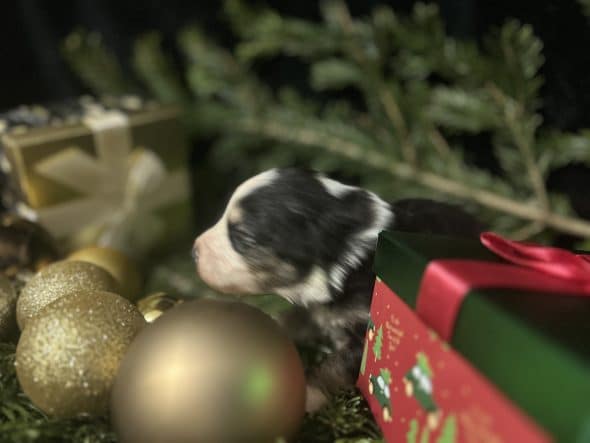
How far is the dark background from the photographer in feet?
3.33

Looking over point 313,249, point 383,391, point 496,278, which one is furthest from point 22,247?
point 496,278

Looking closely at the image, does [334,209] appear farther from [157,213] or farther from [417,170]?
[157,213]

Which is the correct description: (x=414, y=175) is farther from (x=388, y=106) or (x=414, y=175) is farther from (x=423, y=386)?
(x=423, y=386)

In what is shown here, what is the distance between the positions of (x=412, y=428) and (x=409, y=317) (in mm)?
110

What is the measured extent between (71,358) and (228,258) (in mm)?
239

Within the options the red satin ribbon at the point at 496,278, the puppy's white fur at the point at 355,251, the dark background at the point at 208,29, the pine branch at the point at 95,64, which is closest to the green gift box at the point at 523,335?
the red satin ribbon at the point at 496,278

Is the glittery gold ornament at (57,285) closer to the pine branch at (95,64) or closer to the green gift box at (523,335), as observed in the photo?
the green gift box at (523,335)

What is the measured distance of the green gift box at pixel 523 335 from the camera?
0.42 metres

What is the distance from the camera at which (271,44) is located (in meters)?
1.23

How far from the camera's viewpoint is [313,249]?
729 millimetres

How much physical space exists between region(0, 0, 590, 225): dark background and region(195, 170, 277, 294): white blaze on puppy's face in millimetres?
590

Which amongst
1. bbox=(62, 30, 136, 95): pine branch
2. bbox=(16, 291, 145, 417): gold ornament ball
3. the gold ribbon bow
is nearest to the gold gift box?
the gold ribbon bow

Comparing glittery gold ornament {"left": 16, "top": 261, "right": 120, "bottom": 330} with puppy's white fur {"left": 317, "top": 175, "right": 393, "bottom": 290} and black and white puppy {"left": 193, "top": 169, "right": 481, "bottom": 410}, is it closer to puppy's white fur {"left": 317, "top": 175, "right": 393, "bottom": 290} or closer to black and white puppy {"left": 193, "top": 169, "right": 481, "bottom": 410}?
black and white puppy {"left": 193, "top": 169, "right": 481, "bottom": 410}

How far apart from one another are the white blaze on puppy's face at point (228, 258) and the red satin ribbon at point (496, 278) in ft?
0.89
